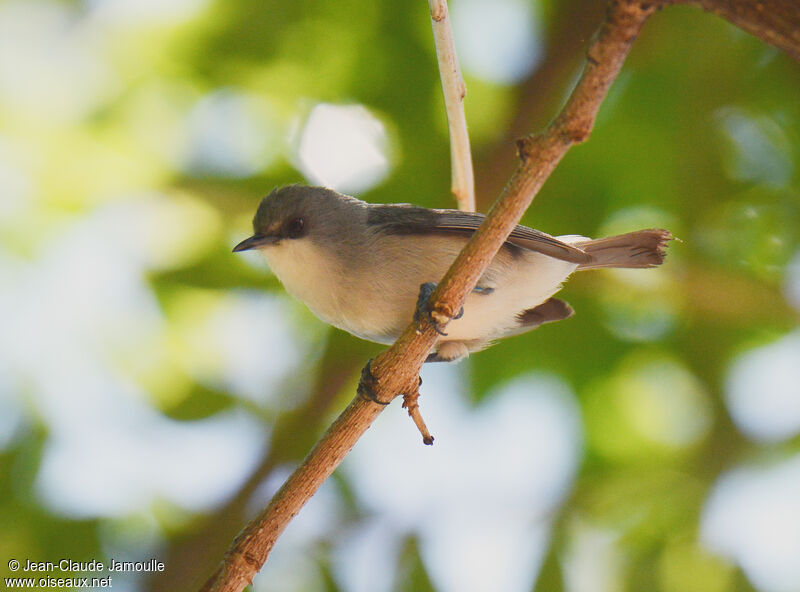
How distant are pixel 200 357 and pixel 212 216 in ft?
2.96

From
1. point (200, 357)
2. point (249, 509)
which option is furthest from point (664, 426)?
point (200, 357)

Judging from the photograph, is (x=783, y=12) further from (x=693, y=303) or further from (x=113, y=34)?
(x=113, y=34)

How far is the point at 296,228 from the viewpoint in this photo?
12.3 ft

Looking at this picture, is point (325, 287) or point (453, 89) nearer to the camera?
point (453, 89)

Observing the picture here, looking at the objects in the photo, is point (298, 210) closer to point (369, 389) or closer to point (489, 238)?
point (369, 389)

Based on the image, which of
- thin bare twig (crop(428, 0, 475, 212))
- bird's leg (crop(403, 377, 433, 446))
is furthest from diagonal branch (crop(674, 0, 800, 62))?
bird's leg (crop(403, 377, 433, 446))

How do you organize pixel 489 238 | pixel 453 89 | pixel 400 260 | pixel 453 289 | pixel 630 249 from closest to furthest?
pixel 489 238
pixel 453 289
pixel 453 89
pixel 400 260
pixel 630 249

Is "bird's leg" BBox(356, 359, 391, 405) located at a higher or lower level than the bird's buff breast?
Result: higher

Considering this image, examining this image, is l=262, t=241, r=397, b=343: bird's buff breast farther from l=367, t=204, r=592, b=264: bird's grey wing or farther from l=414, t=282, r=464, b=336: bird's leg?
l=414, t=282, r=464, b=336: bird's leg

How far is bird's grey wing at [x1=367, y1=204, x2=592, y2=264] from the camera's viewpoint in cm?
332

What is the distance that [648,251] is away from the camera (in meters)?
3.58

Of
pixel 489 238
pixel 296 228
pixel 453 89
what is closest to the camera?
pixel 489 238

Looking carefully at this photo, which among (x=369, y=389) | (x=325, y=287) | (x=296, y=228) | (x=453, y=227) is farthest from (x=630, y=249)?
(x=369, y=389)

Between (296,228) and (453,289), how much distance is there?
1.64 m
